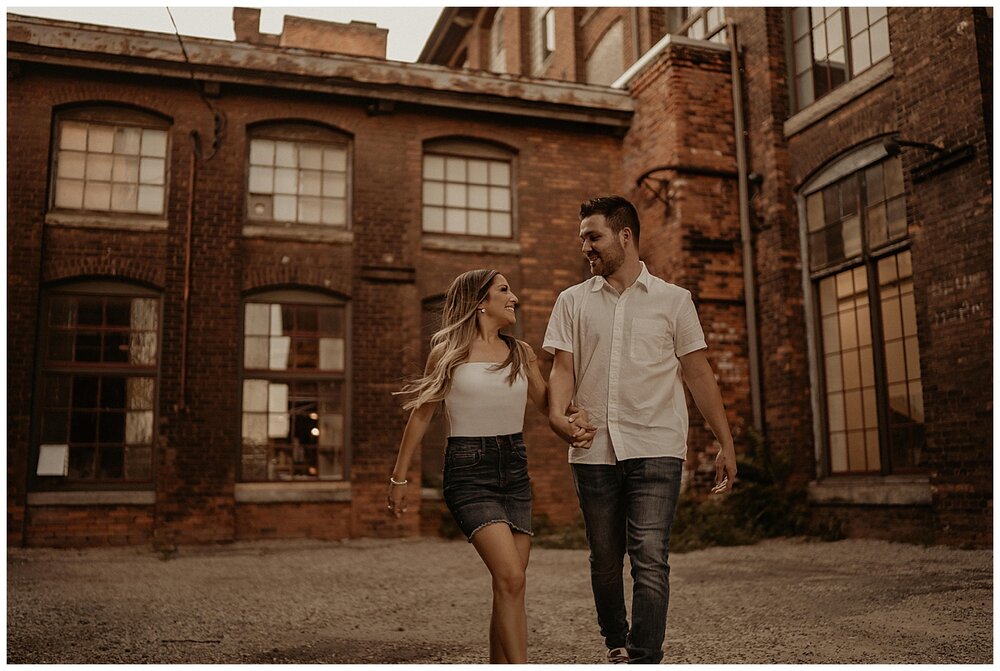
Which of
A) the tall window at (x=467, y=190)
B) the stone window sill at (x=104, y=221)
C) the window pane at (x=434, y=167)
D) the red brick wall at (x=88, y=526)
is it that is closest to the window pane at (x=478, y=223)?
the tall window at (x=467, y=190)

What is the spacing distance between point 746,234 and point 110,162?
8224mm

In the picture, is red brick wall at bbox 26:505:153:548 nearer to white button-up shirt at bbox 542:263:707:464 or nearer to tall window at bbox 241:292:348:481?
tall window at bbox 241:292:348:481

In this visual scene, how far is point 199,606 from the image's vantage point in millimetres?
6715

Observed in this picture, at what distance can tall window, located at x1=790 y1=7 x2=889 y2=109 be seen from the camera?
412 inches

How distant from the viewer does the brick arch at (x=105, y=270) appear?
11180 millimetres

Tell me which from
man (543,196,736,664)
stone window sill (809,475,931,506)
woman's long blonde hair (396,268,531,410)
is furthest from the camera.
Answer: stone window sill (809,475,931,506)

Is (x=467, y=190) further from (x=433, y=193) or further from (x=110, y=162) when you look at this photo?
(x=110, y=162)

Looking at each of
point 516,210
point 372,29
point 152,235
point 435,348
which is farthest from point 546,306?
point 435,348

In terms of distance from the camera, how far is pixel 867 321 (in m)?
10.4

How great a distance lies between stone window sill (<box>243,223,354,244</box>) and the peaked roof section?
179cm

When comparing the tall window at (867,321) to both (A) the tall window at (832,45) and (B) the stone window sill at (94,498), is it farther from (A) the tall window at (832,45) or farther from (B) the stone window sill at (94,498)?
(B) the stone window sill at (94,498)

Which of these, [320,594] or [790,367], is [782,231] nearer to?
[790,367]

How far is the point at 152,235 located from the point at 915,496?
9.37 meters

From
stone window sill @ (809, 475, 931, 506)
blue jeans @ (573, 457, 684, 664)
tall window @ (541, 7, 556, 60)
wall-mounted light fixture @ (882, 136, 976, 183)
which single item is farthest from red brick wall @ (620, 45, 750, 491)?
blue jeans @ (573, 457, 684, 664)
